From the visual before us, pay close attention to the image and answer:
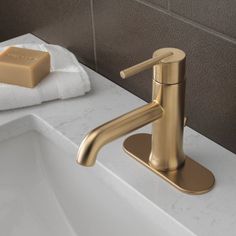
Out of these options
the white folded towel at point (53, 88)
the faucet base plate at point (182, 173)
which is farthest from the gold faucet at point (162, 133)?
the white folded towel at point (53, 88)

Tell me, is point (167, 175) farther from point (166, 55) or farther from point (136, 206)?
point (166, 55)

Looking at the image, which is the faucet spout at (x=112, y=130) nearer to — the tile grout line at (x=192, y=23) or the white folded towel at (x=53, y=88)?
the tile grout line at (x=192, y=23)

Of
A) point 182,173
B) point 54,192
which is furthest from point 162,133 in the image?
point 54,192

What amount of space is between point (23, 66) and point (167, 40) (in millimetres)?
218

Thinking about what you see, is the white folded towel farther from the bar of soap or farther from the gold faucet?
the gold faucet

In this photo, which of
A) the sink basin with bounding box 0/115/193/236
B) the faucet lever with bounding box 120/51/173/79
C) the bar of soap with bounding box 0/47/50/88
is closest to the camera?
the faucet lever with bounding box 120/51/173/79

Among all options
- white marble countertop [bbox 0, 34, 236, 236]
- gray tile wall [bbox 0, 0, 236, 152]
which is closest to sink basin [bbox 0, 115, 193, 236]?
white marble countertop [bbox 0, 34, 236, 236]

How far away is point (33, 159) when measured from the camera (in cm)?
87

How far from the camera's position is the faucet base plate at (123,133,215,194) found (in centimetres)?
70

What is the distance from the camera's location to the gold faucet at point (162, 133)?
0.62 m

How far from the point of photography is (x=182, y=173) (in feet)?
2.37

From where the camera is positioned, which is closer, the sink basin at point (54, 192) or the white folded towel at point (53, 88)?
the sink basin at point (54, 192)

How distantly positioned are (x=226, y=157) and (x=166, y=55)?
0.18m

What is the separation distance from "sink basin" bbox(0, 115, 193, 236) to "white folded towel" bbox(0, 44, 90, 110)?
30 mm
